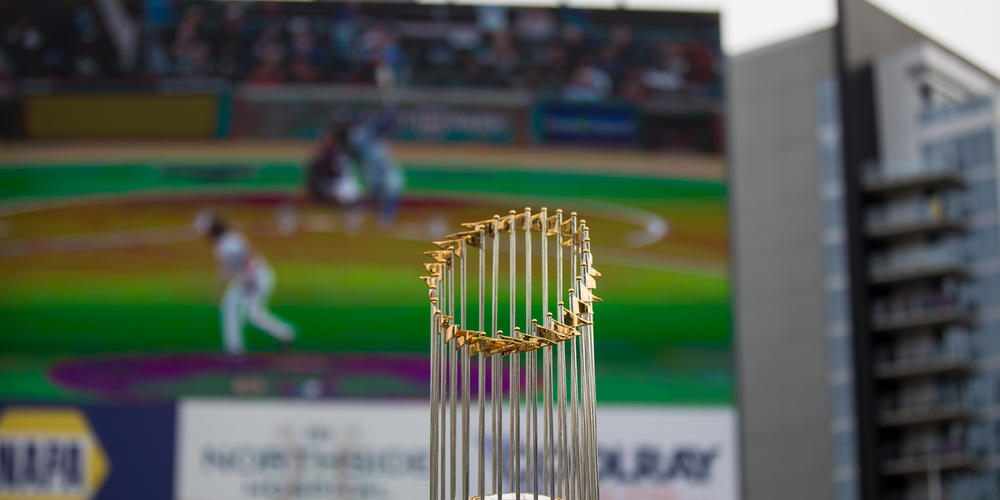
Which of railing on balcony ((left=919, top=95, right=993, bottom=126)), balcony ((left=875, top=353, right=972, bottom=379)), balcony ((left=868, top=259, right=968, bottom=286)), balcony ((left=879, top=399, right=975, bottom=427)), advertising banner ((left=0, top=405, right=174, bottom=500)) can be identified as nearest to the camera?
advertising banner ((left=0, top=405, right=174, bottom=500))

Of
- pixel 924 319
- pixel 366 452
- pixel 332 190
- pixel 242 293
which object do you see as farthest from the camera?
pixel 924 319

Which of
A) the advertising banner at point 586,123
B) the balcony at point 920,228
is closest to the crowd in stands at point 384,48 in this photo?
the advertising banner at point 586,123

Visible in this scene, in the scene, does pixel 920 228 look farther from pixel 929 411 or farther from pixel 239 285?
pixel 239 285

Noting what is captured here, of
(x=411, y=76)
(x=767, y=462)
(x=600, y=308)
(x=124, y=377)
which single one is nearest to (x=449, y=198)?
(x=411, y=76)

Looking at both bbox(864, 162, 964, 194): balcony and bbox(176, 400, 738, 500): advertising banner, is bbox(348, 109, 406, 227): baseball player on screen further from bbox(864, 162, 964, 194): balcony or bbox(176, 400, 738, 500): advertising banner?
bbox(864, 162, 964, 194): balcony

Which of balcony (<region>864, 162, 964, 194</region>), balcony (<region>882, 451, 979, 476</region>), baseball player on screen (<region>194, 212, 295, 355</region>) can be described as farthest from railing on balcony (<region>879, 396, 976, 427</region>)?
baseball player on screen (<region>194, 212, 295, 355</region>)

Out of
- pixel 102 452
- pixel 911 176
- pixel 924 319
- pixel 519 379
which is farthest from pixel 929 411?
pixel 519 379

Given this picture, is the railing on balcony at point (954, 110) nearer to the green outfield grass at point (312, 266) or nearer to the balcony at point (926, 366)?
the balcony at point (926, 366)
